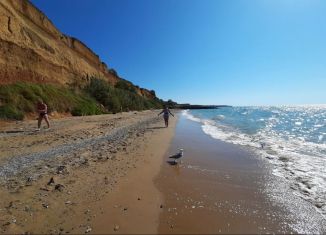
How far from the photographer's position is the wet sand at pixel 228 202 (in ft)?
14.6

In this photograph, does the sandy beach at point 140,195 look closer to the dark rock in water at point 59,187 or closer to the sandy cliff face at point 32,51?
the dark rock in water at point 59,187

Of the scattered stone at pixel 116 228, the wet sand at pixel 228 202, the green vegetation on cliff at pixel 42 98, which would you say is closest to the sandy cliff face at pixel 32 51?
the green vegetation on cliff at pixel 42 98

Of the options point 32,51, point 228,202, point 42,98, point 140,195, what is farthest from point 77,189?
point 32,51

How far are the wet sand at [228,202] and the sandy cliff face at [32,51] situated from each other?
17.6 meters

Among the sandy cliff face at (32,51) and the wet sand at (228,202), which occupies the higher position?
the sandy cliff face at (32,51)

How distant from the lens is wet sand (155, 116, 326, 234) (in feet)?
14.6

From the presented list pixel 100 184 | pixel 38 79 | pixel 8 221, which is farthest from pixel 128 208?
pixel 38 79

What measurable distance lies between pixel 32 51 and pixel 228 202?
24.8 meters

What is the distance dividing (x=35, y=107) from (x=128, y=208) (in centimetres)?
1736

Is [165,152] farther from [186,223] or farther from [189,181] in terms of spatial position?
[186,223]

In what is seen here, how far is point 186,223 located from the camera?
4473 mm

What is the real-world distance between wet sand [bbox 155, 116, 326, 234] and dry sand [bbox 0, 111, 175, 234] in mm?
366

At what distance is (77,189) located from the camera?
570 centimetres

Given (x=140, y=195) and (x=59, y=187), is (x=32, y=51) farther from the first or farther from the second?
(x=140, y=195)
